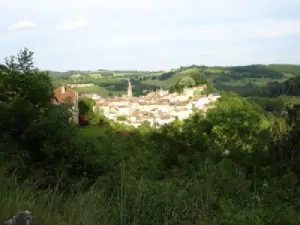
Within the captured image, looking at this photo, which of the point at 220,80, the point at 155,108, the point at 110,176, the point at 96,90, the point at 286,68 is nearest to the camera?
the point at 110,176

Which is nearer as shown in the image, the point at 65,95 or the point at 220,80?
the point at 65,95

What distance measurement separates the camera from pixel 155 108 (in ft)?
318

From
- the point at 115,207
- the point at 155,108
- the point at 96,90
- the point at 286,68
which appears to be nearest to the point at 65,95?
the point at 115,207

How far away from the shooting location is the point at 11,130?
9234mm

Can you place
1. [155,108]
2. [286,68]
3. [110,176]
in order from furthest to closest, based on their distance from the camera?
1. [286,68]
2. [155,108]
3. [110,176]

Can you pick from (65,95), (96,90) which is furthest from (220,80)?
(65,95)

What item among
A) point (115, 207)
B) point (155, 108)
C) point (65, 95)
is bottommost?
point (155, 108)

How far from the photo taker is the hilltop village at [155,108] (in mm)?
75188

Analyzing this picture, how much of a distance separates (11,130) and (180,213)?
22.3 ft

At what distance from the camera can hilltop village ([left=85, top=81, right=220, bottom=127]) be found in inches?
2960

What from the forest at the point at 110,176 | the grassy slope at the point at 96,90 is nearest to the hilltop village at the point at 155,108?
the grassy slope at the point at 96,90

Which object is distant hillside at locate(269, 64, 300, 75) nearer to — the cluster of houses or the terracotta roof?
the cluster of houses

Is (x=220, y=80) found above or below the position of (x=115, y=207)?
below

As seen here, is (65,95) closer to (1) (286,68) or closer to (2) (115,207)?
(2) (115,207)
